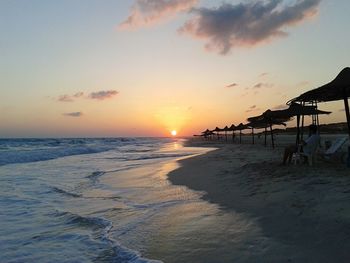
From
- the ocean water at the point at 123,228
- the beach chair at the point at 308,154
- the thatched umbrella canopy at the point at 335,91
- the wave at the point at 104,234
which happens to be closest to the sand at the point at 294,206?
the ocean water at the point at 123,228

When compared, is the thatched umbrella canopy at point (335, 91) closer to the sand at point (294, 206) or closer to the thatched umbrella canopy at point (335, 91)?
the thatched umbrella canopy at point (335, 91)

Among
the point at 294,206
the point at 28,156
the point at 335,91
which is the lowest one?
the point at 294,206

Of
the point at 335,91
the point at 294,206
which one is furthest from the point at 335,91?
the point at 294,206

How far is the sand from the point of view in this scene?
434 centimetres

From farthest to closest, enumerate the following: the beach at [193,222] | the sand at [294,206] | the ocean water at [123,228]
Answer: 1. the ocean water at [123,228]
2. the beach at [193,222]
3. the sand at [294,206]

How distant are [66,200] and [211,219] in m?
4.80

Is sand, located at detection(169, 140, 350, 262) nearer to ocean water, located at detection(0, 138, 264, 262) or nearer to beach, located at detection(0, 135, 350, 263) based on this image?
beach, located at detection(0, 135, 350, 263)

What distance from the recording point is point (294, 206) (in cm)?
627

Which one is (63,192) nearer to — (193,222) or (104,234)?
(104,234)

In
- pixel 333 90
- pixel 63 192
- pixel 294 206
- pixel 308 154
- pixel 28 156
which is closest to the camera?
pixel 294 206

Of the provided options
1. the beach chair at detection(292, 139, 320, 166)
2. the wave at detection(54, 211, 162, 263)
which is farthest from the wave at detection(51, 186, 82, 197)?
the beach chair at detection(292, 139, 320, 166)

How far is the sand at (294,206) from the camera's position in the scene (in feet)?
14.2

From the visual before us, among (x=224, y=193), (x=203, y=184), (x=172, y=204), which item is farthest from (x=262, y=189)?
(x=203, y=184)

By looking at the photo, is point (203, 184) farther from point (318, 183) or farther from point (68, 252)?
point (68, 252)
